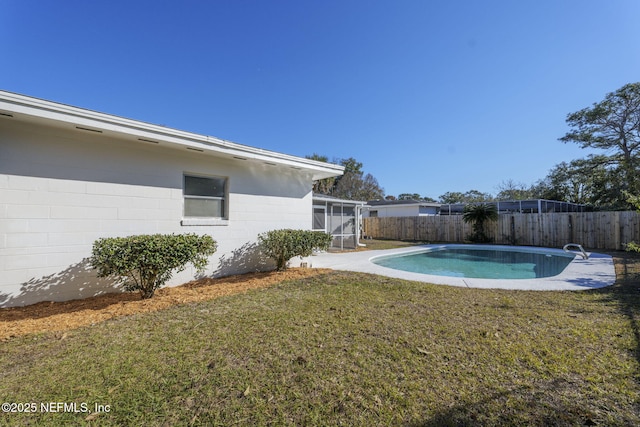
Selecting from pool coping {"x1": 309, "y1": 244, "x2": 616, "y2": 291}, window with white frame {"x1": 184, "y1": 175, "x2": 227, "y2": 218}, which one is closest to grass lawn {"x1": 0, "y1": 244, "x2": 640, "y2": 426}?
pool coping {"x1": 309, "y1": 244, "x2": 616, "y2": 291}

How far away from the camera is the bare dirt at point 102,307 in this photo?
370cm

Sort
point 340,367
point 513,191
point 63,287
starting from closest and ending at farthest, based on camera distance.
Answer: point 340,367 < point 63,287 < point 513,191

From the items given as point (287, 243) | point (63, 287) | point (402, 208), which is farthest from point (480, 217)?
point (63, 287)

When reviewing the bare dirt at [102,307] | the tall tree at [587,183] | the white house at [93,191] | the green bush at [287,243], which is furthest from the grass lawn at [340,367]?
the tall tree at [587,183]

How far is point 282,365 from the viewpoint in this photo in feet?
8.86

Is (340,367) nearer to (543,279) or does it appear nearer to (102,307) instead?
(102,307)

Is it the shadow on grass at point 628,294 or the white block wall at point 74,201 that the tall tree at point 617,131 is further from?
the white block wall at point 74,201

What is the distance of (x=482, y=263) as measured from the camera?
1116cm

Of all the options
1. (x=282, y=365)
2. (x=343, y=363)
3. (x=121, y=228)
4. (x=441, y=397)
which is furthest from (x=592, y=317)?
(x=121, y=228)

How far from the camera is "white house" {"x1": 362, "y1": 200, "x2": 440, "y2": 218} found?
25750 mm

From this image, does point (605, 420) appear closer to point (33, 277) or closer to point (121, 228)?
point (121, 228)

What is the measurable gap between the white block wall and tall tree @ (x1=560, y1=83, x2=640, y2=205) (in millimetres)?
27062

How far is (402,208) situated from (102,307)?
1002 inches

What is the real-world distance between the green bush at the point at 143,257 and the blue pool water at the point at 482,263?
24.4 ft
